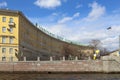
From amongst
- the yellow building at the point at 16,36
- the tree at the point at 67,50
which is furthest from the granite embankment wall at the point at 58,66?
the tree at the point at 67,50

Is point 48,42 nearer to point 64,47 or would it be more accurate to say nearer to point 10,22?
point 64,47

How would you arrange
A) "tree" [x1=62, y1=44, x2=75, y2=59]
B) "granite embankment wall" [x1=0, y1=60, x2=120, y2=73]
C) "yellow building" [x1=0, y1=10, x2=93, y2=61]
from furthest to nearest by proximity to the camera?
1. "tree" [x1=62, y1=44, x2=75, y2=59]
2. "yellow building" [x1=0, y1=10, x2=93, y2=61]
3. "granite embankment wall" [x1=0, y1=60, x2=120, y2=73]

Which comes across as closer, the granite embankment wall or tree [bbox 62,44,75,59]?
the granite embankment wall

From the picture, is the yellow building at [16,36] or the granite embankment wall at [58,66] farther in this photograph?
the yellow building at [16,36]

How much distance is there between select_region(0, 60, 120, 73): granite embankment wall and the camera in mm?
68750

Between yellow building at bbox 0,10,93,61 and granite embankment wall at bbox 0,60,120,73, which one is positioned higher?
yellow building at bbox 0,10,93,61

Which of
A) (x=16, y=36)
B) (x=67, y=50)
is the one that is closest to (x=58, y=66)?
(x=16, y=36)

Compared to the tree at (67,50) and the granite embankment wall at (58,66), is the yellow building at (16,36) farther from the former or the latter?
the tree at (67,50)

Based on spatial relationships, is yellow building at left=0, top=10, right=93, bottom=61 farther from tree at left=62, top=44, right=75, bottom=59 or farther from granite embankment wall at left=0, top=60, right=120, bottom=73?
tree at left=62, top=44, right=75, bottom=59

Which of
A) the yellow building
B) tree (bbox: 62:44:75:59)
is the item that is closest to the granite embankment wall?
the yellow building

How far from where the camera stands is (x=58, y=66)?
69312 millimetres

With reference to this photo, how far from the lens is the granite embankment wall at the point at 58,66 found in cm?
6875

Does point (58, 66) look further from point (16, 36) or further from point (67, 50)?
point (67, 50)

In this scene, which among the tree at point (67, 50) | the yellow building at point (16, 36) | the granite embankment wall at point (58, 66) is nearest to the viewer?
the granite embankment wall at point (58, 66)
